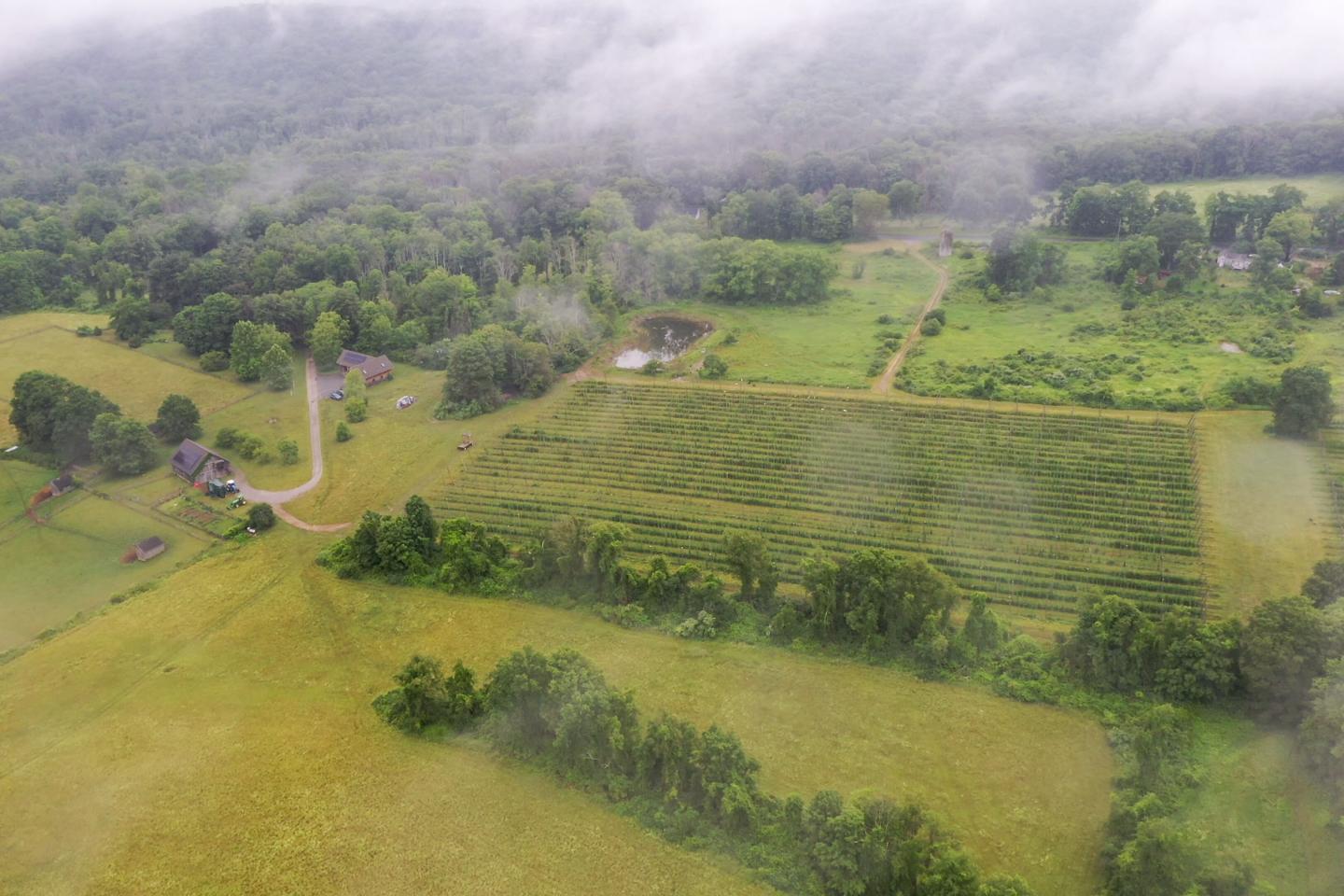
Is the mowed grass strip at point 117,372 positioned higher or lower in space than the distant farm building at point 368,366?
lower

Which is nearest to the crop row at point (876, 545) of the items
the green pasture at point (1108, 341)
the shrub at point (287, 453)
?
the shrub at point (287, 453)

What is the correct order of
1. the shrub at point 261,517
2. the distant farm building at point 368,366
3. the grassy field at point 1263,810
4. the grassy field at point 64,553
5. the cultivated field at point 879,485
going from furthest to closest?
the distant farm building at point 368,366 < the shrub at point 261,517 < the grassy field at point 64,553 < the cultivated field at point 879,485 < the grassy field at point 1263,810

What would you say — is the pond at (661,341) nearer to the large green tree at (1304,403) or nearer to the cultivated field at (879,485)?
the cultivated field at (879,485)

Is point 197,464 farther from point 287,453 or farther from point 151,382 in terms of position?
point 151,382

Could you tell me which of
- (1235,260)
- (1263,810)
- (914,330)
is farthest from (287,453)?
(1235,260)

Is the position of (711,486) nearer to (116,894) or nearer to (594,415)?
(594,415)

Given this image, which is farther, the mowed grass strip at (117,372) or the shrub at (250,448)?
the mowed grass strip at (117,372)

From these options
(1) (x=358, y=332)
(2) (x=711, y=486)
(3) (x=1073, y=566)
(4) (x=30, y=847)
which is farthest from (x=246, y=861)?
(1) (x=358, y=332)
